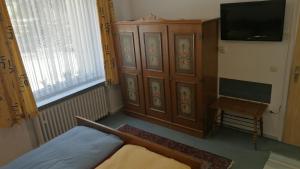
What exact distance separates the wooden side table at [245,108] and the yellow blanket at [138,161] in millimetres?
1376

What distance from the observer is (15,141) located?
2754mm

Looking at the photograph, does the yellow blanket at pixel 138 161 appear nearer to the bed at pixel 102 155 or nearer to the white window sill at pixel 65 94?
the bed at pixel 102 155

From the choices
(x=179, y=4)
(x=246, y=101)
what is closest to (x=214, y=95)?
(x=246, y=101)

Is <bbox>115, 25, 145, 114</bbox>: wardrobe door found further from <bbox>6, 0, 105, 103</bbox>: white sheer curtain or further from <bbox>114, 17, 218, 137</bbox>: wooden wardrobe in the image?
<bbox>6, 0, 105, 103</bbox>: white sheer curtain

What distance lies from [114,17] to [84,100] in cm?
134

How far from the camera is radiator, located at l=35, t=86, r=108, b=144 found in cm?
294

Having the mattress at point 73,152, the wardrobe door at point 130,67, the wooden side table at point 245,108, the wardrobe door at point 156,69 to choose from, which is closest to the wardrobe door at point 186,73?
the wardrobe door at point 156,69

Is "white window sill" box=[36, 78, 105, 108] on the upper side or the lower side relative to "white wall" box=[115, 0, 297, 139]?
lower

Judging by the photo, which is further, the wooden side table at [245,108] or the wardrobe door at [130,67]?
the wardrobe door at [130,67]

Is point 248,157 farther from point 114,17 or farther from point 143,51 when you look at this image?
point 114,17

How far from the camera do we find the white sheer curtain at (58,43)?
2.67 meters

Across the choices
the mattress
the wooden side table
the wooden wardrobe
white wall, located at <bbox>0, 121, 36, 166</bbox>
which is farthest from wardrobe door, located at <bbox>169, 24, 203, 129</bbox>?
white wall, located at <bbox>0, 121, 36, 166</bbox>

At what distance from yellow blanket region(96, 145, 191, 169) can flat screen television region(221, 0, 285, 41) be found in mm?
1821

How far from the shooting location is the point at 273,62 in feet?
9.10
